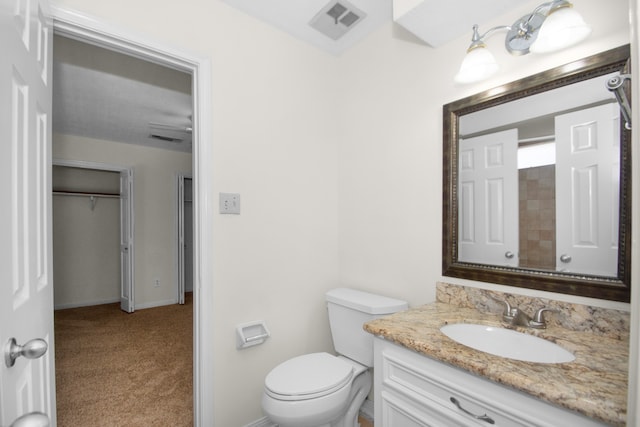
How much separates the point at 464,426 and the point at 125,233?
4.55m

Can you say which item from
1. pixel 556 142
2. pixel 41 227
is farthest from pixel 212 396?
pixel 556 142

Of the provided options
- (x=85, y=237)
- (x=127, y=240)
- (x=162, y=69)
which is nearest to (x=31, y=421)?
(x=162, y=69)

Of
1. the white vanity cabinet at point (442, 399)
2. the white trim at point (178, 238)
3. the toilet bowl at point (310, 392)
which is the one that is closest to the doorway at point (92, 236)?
the white trim at point (178, 238)

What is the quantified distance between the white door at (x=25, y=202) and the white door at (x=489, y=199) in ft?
5.28

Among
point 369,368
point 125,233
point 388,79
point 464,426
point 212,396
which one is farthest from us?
point 125,233

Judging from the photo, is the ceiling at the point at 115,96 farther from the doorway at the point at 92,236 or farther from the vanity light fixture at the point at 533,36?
the vanity light fixture at the point at 533,36

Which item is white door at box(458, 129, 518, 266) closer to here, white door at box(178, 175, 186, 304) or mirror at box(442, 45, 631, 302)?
mirror at box(442, 45, 631, 302)

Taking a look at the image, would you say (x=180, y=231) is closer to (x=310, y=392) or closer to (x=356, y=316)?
(x=356, y=316)

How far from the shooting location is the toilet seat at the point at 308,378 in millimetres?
1318

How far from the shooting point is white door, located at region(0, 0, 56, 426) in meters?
0.60

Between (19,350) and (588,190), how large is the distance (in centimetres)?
173

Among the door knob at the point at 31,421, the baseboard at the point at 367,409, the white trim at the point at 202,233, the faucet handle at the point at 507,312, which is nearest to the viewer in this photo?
the door knob at the point at 31,421

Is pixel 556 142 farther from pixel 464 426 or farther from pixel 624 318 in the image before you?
pixel 464 426

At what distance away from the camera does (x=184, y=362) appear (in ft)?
8.50
